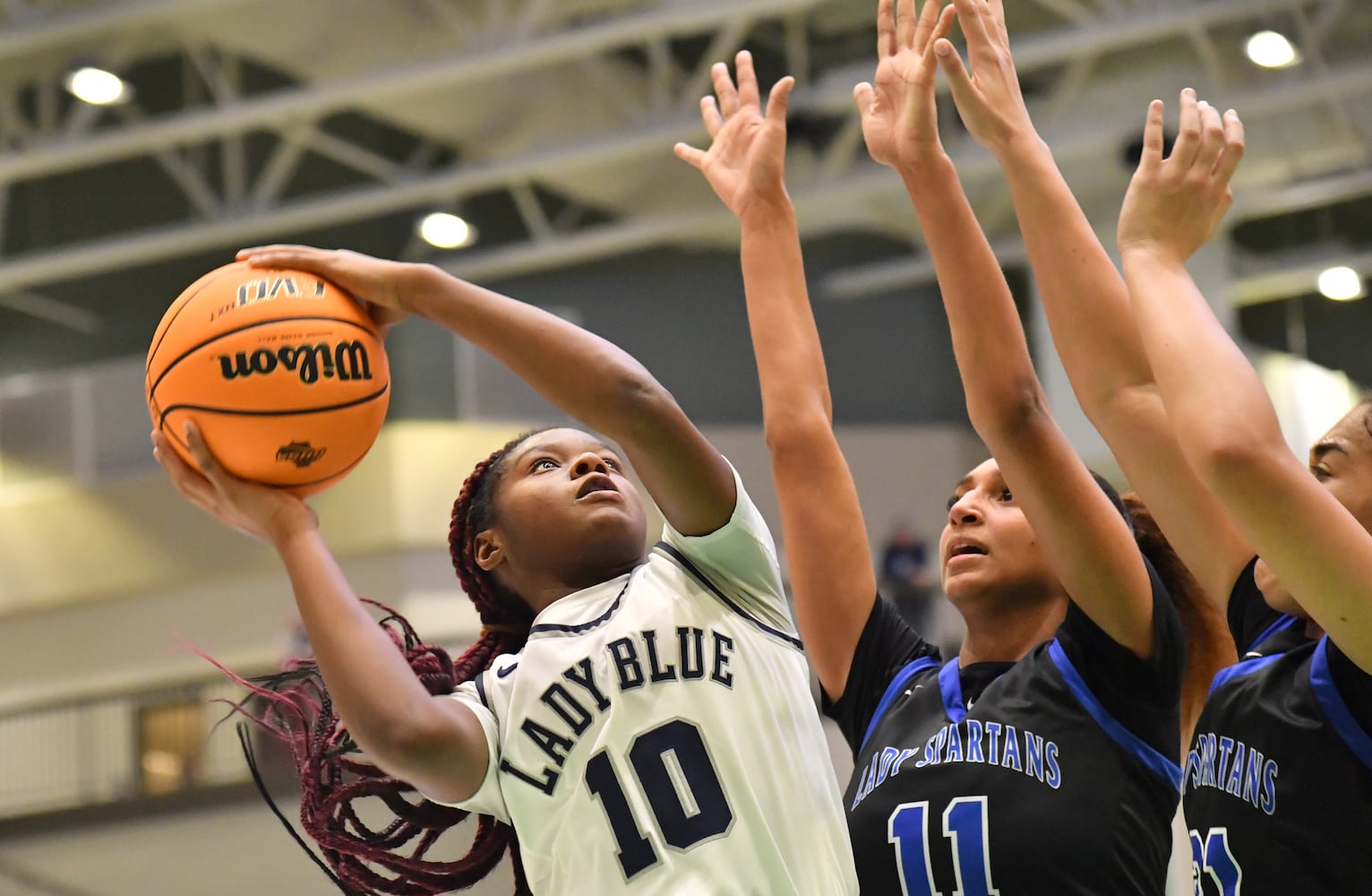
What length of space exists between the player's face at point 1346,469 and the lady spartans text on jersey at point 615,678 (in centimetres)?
85

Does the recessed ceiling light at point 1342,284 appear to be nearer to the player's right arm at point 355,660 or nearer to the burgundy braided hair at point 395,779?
the burgundy braided hair at point 395,779

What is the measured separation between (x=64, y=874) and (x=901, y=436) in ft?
20.7

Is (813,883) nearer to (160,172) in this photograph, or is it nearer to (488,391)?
(488,391)

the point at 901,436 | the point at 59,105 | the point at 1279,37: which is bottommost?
the point at 901,436

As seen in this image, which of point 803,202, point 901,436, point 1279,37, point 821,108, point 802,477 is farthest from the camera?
point 901,436

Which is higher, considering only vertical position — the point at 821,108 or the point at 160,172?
the point at 160,172

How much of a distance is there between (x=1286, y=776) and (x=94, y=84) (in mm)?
9033

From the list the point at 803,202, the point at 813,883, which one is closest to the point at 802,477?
the point at 813,883

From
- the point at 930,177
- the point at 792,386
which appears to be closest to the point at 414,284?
the point at 792,386

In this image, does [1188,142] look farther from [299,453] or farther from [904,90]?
[299,453]

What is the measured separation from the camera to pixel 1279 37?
9328 millimetres

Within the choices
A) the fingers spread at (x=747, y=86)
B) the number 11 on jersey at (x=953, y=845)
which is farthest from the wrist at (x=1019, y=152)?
the number 11 on jersey at (x=953, y=845)

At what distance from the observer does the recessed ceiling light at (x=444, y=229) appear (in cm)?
1132

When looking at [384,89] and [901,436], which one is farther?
[901,436]
